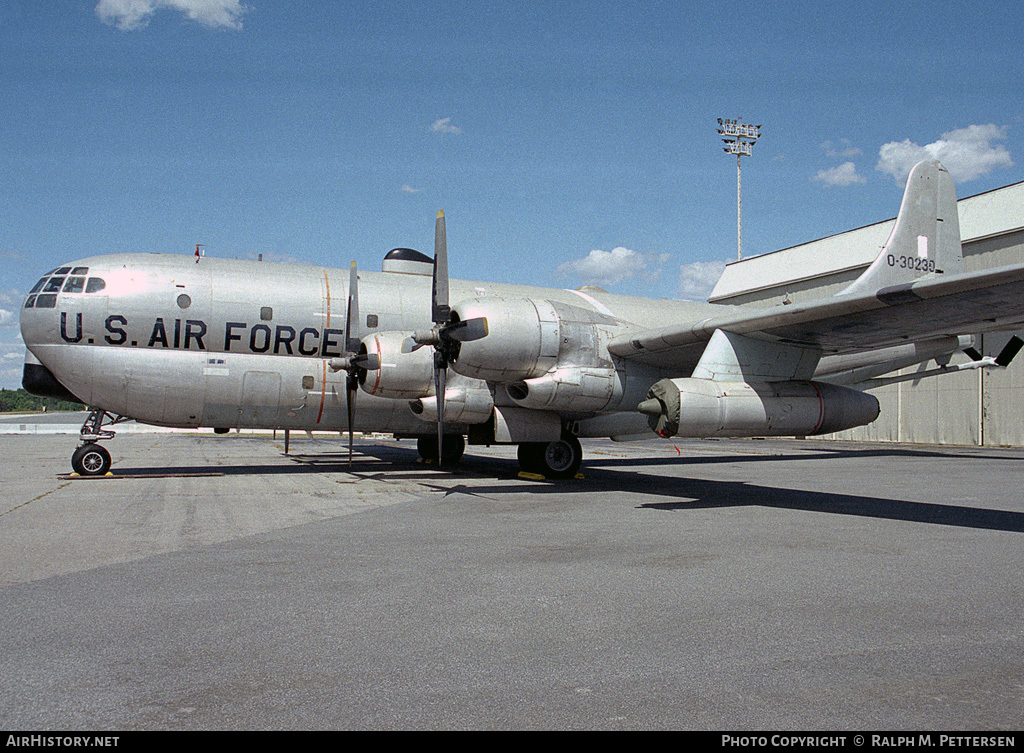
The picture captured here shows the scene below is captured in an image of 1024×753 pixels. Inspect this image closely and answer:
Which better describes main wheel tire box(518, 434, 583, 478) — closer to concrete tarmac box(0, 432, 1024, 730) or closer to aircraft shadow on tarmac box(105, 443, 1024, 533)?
aircraft shadow on tarmac box(105, 443, 1024, 533)

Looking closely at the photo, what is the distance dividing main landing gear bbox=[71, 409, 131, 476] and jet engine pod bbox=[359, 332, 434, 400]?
230 inches

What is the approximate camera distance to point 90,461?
53.2 feet

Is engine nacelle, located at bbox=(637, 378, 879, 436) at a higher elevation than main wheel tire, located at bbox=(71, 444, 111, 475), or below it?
higher

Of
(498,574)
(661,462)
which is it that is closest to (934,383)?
(661,462)

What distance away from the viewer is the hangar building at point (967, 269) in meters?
31.9

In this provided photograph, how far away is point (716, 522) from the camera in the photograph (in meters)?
10.4

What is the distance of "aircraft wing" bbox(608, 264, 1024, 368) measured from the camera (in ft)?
34.9

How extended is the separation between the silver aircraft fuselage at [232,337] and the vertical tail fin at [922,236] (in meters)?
4.95

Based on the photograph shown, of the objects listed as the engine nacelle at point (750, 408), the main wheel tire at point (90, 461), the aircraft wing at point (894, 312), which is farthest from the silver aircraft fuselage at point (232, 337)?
the engine nacelle at point (750, 408)

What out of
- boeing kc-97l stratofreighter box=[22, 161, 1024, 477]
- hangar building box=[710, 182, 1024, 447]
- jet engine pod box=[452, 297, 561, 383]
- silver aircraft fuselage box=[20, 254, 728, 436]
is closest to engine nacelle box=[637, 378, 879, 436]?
boeing kc-97l stratofreighter box=[22, 161, 1024, 477]

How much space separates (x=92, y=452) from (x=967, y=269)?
1314 inches

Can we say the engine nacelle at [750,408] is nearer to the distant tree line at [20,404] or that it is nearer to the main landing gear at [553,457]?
Result: the main landing gear at [553,457]

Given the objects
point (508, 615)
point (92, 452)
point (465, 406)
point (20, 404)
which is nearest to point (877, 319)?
point (465, 406)
